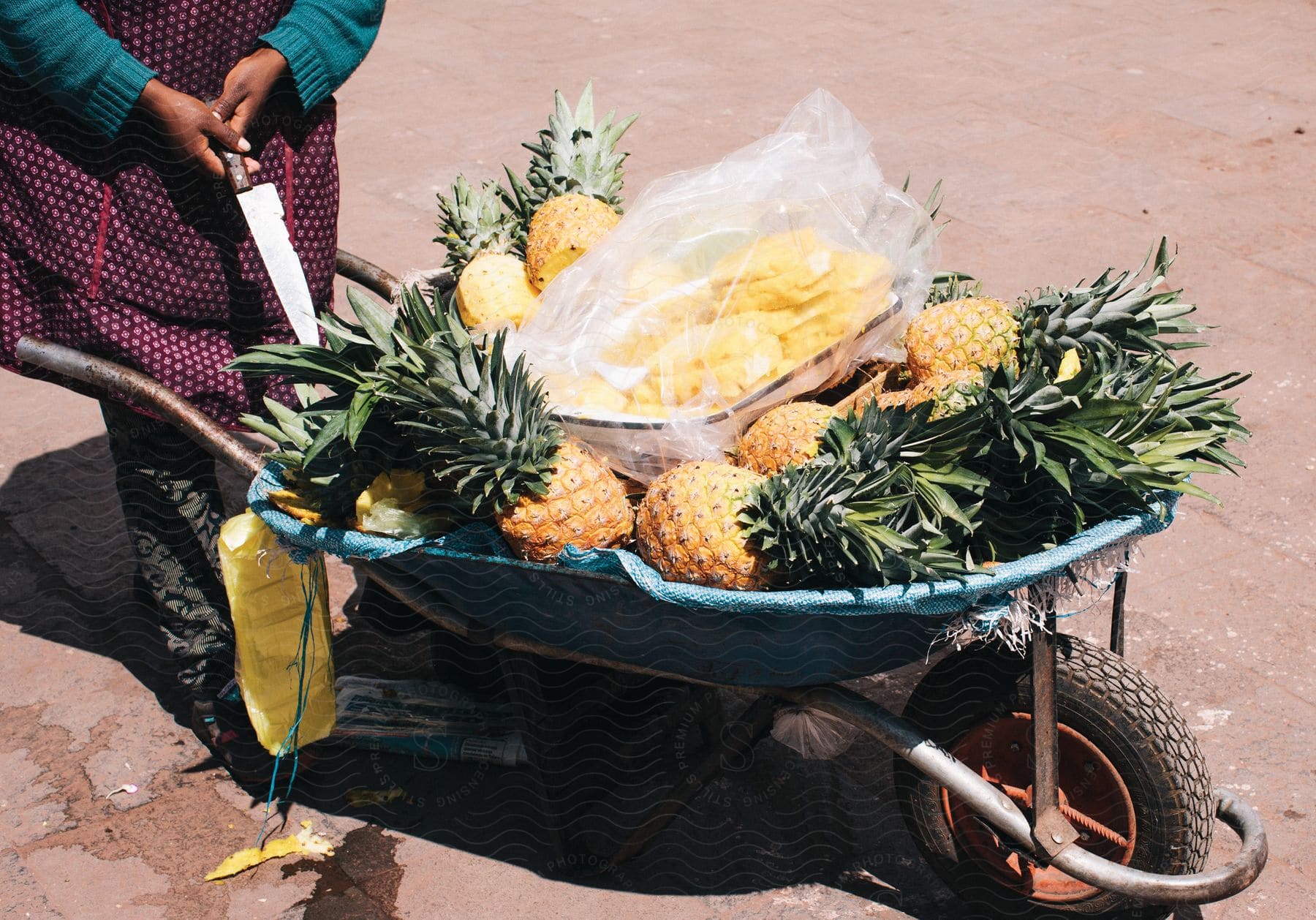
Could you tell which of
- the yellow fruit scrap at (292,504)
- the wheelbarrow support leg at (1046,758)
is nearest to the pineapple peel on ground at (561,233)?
the yellow fruit scrap at (292,504)

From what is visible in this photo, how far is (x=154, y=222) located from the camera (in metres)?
2.63

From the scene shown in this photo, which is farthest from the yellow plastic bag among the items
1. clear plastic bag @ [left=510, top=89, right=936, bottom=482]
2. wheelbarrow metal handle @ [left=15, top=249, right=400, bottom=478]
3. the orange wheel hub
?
the orange wheel hub

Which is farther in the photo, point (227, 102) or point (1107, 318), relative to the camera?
point (227, 102)

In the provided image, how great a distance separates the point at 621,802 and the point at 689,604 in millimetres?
990

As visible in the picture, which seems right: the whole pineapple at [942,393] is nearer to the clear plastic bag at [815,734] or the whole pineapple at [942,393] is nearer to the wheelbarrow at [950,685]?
the wheelbarrow at [950,685]

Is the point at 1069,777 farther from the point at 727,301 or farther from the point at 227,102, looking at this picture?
the point at 227,102

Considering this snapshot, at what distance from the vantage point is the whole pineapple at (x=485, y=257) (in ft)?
8.57

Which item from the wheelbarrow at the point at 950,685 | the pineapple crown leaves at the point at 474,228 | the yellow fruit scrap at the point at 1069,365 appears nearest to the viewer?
the wheelbarrow at the point at 950,685

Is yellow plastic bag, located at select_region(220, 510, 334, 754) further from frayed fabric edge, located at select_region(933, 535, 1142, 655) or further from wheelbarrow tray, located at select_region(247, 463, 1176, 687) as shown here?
frayed fabric edge, located at select_region(933, 535, 1142, 655)

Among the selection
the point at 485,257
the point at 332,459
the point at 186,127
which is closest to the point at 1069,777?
the point at 332,459

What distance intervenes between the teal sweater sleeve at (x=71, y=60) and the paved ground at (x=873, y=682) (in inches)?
59.5

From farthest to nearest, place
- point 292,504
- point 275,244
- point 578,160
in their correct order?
point 578,160 → point 275,244 → point 292,504

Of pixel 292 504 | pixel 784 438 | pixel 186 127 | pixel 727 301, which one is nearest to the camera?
pixel 784 438

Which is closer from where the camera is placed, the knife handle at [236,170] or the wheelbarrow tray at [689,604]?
the wheelbarrow tray at [689,604]
